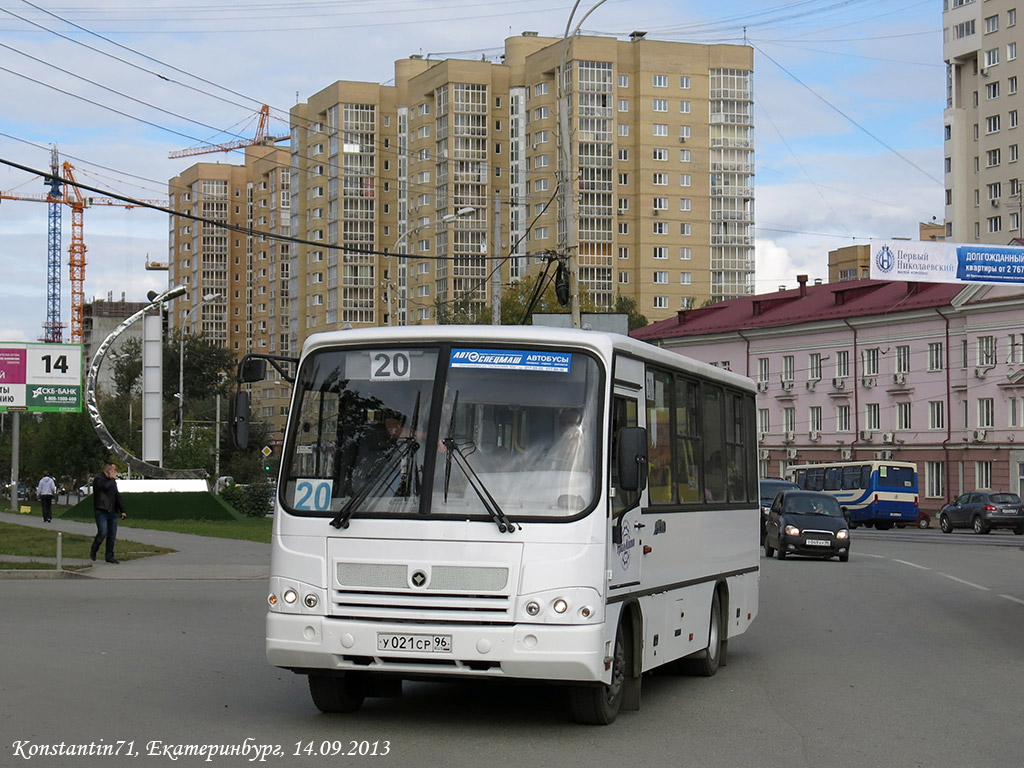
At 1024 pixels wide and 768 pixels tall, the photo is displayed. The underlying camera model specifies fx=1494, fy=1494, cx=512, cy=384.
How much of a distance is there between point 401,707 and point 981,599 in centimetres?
1488

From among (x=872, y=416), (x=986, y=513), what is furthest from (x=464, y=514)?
(x=872, y=416)

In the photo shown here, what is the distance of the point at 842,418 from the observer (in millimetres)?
80438

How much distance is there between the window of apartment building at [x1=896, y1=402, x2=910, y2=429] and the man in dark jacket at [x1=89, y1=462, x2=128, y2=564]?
56.1m

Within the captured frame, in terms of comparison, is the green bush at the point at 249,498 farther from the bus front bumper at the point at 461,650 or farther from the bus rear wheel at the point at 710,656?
the bus front bumper at the point at 461,650

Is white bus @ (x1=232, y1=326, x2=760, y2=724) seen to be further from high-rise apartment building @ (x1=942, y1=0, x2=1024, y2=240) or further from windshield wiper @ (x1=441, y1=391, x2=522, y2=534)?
high-rise apartment building @ (x1=942, y1=0, x2=1024, y2=240)

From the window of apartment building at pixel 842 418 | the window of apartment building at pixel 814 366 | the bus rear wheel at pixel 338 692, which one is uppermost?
the window of apartment building at pixel 814 366

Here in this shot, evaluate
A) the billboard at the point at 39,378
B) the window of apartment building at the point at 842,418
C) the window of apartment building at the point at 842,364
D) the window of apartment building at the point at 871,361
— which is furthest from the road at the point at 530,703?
the window of apartment building at the point at 842,364

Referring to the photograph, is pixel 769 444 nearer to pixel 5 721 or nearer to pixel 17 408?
pixel 17 408

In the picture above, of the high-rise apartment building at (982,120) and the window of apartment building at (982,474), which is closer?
the window of apartment building at (982,474)

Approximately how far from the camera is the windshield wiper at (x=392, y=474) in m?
9.49

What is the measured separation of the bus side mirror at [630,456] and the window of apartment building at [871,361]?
232 ft

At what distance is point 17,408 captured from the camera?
54906 millimetres

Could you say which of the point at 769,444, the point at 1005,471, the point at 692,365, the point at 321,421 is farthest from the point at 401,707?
the point at 769,444

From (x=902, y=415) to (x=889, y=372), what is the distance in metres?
2.41
